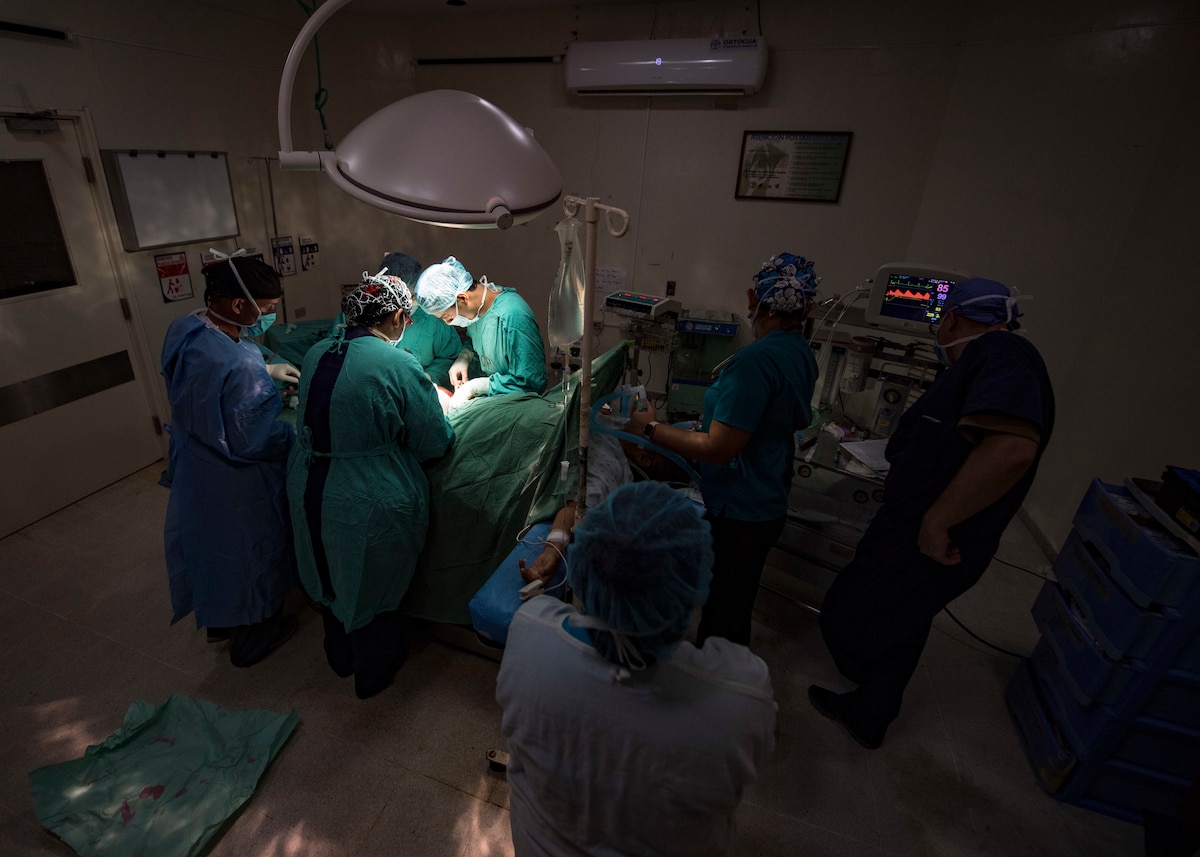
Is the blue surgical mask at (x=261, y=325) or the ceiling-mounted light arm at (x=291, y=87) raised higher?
the ceiling-mounted light arm at (x=291, y=87)

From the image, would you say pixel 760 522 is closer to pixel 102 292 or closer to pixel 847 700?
pixel 847 700

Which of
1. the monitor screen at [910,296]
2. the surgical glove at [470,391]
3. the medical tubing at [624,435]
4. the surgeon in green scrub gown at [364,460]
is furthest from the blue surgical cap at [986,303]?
the surgical glove at [470,391]

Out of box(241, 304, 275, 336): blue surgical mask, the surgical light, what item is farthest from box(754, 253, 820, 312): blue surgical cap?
box(241, 304, 275, 336): blue surgical mask

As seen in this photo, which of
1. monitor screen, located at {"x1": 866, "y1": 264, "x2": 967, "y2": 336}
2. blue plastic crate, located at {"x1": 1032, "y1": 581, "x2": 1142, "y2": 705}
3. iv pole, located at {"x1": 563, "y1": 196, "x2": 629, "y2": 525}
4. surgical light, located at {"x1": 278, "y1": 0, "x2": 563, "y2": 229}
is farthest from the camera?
monitor screen, located at {"x1": 866, "y1": 264, "x2": 967, "y2": 336}

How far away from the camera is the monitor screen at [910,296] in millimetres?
2223

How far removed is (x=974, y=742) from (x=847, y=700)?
19.6 inches

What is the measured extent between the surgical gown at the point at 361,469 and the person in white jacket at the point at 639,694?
1041mm

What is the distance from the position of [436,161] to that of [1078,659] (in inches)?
92.3

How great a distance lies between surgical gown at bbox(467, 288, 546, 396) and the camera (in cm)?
246

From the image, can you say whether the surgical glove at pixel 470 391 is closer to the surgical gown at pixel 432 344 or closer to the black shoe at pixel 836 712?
the surgical gown at pixel 432 344

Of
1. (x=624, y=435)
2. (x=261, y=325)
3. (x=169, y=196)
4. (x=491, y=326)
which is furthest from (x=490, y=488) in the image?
A: (x=169, y=196)

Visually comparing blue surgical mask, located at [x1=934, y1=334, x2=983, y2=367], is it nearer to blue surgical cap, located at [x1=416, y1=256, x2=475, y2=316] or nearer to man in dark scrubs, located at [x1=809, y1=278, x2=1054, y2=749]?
man in dark scrubs, located at [x1=809, y1=278, x2=1054, y2=749]

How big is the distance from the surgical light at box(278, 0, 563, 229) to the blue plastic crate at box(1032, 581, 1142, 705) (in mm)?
2103

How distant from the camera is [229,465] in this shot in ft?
6.41
